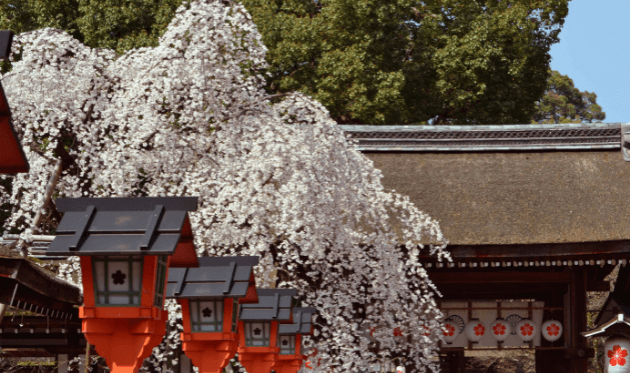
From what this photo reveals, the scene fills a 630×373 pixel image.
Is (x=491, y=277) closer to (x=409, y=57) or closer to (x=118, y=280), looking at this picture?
(x=118, y=280)

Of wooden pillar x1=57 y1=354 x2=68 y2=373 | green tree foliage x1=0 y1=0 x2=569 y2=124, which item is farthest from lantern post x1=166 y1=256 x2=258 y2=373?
green tree foliage x1=0 y1=0 x2=569 y2=124

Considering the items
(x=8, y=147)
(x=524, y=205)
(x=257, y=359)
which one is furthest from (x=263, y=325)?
(x=524, y=205)

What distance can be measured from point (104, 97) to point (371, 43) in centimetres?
1154

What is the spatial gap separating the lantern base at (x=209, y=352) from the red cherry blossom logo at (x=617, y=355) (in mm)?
8771

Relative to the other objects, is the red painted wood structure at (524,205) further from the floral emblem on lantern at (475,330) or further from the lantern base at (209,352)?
the lantern base at (209,352)

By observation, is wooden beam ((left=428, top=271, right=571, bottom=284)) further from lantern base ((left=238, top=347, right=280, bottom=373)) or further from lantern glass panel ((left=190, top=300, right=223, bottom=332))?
lantern glass panel ((left=190, top=300, right=223, bottom=332))

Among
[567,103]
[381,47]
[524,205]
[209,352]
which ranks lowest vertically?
[209,352]

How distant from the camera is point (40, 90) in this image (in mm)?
11656

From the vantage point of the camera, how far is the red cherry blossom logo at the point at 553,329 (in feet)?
46.4

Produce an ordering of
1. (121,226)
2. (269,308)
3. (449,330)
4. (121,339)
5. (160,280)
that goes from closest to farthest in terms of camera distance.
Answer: (121,226), (121,339), (160,280), (269,308), (449,330)

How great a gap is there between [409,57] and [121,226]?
20.4 meters

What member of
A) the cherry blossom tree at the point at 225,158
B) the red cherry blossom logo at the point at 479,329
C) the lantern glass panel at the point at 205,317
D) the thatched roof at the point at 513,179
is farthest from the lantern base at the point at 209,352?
the red cherry blossom logo at the point at 479,329

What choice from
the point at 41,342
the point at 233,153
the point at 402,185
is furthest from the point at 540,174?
the point at 41,342

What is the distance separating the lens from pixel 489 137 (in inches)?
634
